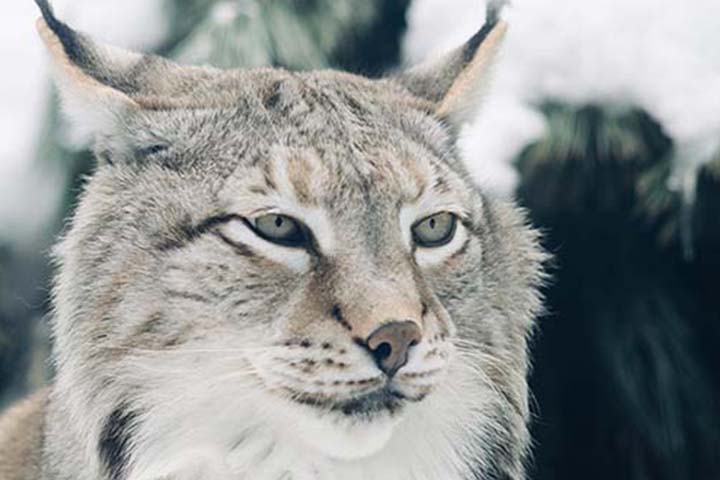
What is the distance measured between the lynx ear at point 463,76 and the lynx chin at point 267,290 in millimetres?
103

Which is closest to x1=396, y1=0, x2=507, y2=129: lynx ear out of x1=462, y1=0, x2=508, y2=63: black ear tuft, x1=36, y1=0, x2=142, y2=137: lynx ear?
x1=462, y1=0, x2=508, y2=63: black ear tuft

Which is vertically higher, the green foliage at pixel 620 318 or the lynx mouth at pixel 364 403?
the green foliage at pixel 620 318

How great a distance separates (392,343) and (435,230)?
290 mm

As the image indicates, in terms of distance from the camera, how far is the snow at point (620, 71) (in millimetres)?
3615

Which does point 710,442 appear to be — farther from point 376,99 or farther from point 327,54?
point 376,99

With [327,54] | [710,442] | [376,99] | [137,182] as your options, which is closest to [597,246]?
[710,442]

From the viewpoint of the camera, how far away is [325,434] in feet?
6.16

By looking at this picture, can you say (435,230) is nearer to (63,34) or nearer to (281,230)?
(281,230)

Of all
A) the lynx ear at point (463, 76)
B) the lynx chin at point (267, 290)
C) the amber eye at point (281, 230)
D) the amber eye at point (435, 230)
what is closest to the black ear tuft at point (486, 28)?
the lynx ear at point (463, 76)

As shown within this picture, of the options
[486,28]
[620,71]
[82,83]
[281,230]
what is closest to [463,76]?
[486,28]

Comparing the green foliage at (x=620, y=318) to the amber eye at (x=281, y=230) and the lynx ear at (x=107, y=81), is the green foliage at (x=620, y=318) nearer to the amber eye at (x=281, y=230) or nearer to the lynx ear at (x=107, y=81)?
the lynx ear at (x=107, y=81)

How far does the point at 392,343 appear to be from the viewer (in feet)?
6.05

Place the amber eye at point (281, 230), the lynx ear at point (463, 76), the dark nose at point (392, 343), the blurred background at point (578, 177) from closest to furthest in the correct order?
1. the dark nose at point (392, 343)
2. the amber eye at point (281, 230)
3. the lynx ear at point (463, 76)
4. the blurred background at point (578, 177)

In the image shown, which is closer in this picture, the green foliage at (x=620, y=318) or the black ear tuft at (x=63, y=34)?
the black ear tuft at (x=63, y=34)
